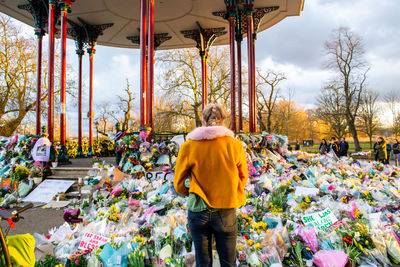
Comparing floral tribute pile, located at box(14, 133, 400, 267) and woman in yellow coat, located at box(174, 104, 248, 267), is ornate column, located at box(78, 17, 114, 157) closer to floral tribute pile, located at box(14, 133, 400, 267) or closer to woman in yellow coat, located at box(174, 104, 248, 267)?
floral tribute pile, located at box(14, 133, 400, 267)

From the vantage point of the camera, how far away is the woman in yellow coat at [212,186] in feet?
6.03

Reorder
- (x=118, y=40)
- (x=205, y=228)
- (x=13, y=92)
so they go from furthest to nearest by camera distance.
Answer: (x=13, y=92), (x=118, y=40), (x=205, y=228)

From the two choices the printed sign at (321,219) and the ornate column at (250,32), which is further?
the ornate column at (250,32)

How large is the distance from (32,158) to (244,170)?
24.0 feet

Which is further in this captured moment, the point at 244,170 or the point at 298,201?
the point at 298,201

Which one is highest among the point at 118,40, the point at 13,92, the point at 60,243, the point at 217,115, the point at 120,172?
the point at 118,40

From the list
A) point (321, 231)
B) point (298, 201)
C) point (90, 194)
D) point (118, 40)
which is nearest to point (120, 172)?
point (90, 194)

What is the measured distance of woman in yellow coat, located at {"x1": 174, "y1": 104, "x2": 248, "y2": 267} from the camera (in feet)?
6.03

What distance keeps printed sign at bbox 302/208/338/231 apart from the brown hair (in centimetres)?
228

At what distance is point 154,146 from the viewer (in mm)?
6172

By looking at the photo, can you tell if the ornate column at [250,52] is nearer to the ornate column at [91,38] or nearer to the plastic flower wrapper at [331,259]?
the ornate column at [91,38]

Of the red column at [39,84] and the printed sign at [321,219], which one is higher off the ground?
the red column at [39,84]

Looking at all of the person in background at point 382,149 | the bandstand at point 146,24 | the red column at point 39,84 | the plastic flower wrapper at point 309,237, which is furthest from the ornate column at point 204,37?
the plastic flower wrapper at point 309,237

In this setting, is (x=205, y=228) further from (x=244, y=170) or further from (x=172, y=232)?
(x=172, y=232)
